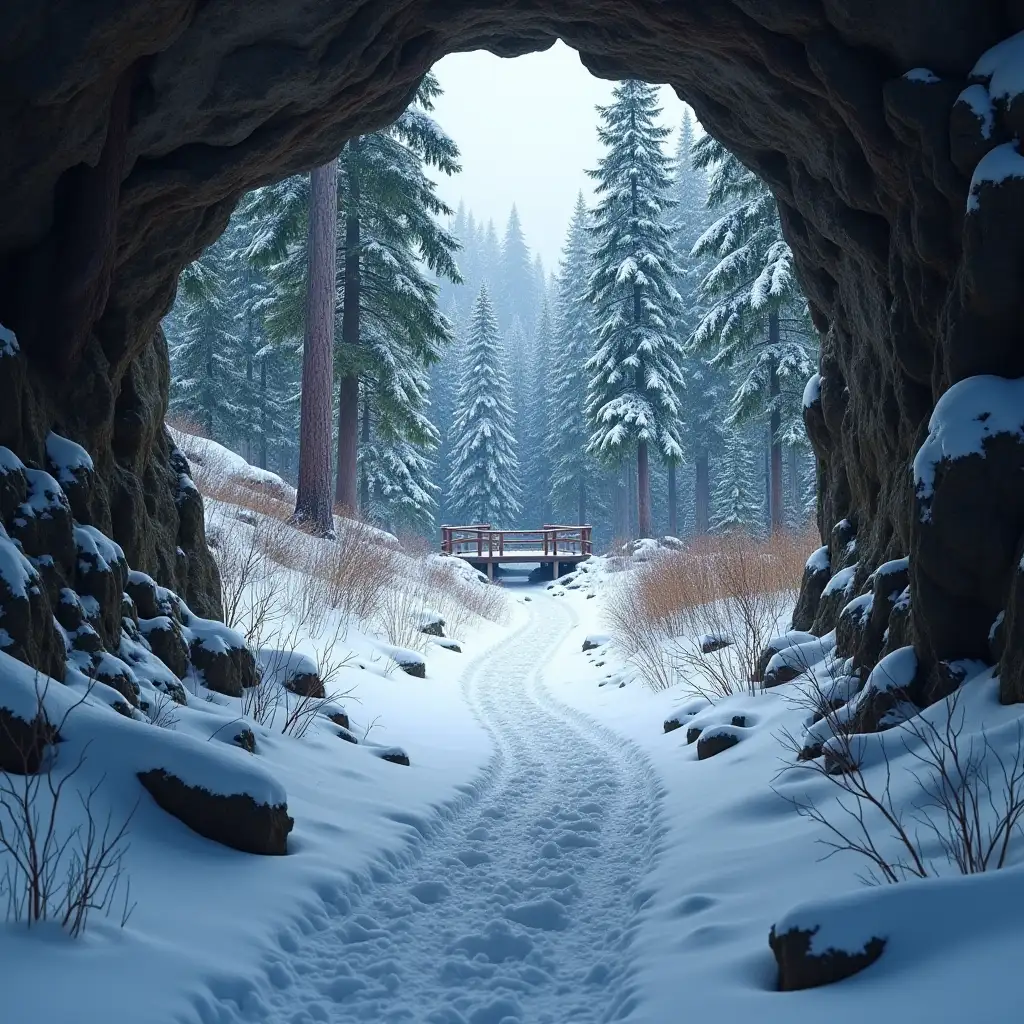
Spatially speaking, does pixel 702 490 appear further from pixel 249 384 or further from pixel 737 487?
pixel 249 384

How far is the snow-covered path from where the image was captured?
3232 mm

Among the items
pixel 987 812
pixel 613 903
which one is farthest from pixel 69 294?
pixel 987 812

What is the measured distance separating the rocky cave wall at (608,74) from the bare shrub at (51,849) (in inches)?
81.8

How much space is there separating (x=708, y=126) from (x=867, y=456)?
129 inches

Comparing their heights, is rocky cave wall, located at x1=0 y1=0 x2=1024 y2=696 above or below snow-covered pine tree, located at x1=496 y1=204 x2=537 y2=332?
below

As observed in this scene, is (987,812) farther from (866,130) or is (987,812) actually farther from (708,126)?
(708,126)

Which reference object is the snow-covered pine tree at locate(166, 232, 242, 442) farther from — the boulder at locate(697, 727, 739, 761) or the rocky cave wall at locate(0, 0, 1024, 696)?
the boulder at locate(697, 727, 739, 761)

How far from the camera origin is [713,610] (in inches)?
410

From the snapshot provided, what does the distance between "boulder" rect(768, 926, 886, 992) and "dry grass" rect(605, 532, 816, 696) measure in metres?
4.71

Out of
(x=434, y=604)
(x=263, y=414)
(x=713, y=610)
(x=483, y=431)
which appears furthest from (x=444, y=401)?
(x=713, y=610)

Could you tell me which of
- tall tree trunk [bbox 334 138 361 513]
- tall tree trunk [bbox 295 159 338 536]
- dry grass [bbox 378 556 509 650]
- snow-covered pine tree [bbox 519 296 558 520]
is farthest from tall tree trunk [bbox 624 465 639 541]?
tall tree trunk [bbox 295 159 338 536]

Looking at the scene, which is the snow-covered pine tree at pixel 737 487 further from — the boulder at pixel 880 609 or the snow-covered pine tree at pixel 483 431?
the boulder at pixel 880 609

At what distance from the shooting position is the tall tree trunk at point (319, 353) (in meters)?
15.7

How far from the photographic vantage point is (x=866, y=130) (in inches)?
215
